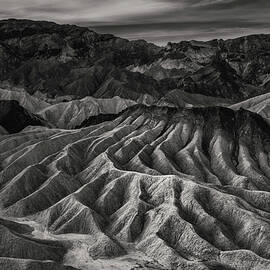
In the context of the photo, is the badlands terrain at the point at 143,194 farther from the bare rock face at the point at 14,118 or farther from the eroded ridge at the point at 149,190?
the bare rock face at the point at 14,118

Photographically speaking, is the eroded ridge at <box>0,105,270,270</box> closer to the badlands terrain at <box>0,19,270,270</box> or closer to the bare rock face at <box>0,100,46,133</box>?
the badlands terrain at <box>0,19,270,270</box>

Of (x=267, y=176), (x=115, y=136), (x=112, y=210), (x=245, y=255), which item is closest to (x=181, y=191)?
(x=112, y=210)

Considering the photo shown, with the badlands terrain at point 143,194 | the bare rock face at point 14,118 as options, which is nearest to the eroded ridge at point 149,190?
the badlands terrain at point 143,194

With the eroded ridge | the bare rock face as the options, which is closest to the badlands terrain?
the eroded ridge

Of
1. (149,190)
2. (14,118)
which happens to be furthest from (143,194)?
(14,118)

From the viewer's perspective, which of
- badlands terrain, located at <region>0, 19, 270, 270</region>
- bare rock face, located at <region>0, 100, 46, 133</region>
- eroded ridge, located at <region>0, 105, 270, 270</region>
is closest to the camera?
badlands terrain, located at <region>0, 19, 270, 270</region>

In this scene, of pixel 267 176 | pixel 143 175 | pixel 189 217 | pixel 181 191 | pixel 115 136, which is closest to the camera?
pixel 189 217

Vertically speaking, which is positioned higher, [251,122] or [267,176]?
[251,122]

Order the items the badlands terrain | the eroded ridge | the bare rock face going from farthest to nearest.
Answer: the bare rock face < the eroded ridge < the badlands terrain

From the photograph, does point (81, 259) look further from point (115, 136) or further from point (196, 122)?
point (196, 122)
